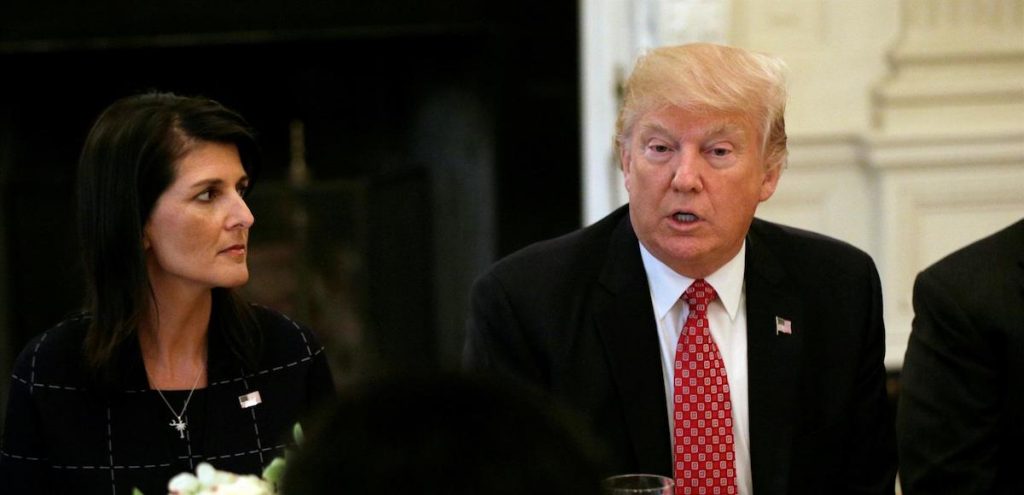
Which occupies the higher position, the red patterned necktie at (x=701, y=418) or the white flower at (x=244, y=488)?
the white flower at (x=244, y=488)

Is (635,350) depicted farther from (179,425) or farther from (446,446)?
(446,446)

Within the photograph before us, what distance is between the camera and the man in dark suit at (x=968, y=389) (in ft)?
6.81

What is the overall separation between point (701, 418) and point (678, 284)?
21 cm

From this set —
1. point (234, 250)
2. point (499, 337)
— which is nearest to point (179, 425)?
point (234, 250)

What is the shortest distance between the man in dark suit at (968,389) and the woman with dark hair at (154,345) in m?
0.93

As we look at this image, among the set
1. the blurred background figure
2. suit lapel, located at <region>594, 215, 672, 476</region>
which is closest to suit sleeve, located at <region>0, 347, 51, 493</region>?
suit lapel, located at <region>594, 215, 672, 476</region>

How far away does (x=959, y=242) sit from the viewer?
14.7ft

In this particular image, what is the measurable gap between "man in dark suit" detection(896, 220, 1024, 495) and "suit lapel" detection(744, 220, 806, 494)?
17 cm

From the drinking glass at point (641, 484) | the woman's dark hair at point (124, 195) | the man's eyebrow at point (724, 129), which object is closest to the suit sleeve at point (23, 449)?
the woman's dark hair at point (124, 195)

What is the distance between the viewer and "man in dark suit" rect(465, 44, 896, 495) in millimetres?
2146

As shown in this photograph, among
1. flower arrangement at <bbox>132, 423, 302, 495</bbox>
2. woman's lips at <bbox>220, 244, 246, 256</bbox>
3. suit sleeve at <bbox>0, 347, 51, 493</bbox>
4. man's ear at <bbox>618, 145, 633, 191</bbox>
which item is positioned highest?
man's ear at <bbox>618, 145, 633, 191</bbox>

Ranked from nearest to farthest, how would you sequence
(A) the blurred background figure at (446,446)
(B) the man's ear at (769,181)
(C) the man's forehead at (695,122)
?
(A) the blurred background figure at (446,446) < (C) the man's forehead at (695,122) < (B) the man's ear at (769,181)

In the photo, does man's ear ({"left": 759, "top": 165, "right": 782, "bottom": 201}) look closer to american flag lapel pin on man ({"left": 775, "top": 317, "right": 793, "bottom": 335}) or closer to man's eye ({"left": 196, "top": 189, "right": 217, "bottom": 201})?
american flag lapel pin on man ({"left": 775, "top": 317, "right": 793, "bottom": 335})

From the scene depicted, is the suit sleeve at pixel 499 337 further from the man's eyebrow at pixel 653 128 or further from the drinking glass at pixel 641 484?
the drinking glass at pixel 641 484
